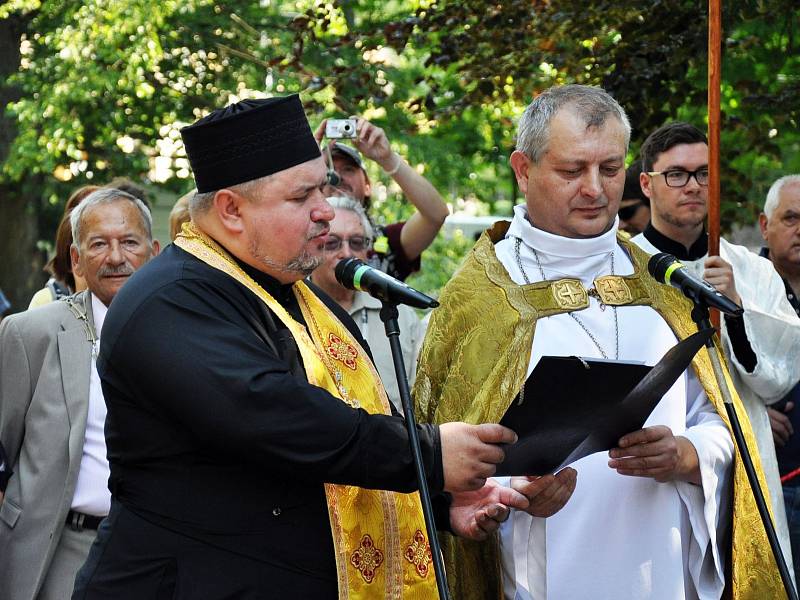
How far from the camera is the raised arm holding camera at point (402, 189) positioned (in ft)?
20.6

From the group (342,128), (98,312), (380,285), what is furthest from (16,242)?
(380,285)

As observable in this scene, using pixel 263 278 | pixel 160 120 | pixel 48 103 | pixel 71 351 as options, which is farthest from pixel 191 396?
pixel 160 120

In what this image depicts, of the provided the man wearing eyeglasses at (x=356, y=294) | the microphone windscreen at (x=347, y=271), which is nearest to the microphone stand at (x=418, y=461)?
the microphone windscreen at (x=347, y=271)

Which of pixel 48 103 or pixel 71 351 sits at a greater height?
pixel 48 103

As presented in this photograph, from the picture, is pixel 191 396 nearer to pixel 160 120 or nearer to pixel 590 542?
pixel 590 542

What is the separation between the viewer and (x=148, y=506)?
129 inches

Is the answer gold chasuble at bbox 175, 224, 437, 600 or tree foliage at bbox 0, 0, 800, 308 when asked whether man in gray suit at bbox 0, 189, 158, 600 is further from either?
tree foliage at bbox 0, 0, 800, 308

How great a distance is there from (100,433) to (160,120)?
491 inches

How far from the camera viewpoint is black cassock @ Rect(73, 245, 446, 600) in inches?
123

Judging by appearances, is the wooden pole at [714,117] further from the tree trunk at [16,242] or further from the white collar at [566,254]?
the tree trunk at [16,242]

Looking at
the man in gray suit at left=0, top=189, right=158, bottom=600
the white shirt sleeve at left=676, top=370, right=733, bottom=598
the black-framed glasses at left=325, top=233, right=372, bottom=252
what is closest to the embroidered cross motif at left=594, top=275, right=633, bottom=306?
the white shirt sleeve at left=676, top=370, right=733, bottom=598

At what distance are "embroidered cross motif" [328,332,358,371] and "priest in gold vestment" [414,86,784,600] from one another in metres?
0.58

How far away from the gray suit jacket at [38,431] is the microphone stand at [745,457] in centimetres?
241

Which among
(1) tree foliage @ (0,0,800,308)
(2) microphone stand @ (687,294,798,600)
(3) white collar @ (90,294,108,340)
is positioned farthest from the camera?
(1) tree foliage @ (0,0,800,308)
